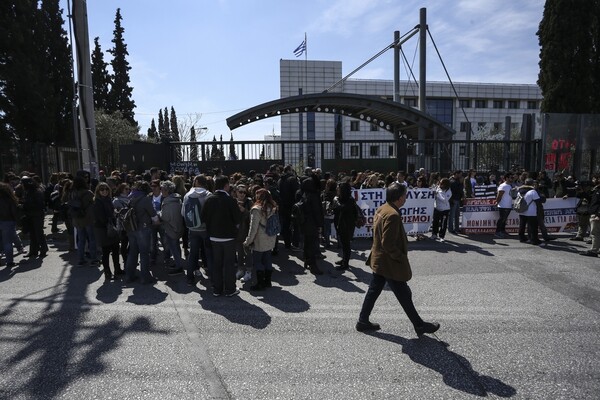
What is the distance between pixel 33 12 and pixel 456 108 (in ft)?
201

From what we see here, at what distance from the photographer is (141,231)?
6.56m

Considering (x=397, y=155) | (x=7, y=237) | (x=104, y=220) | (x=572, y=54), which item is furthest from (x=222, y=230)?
(x=572, y=54)

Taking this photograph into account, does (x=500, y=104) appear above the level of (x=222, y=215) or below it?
above

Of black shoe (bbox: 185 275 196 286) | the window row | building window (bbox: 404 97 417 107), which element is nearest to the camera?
black shoe (bbox: 185 275 196 286)

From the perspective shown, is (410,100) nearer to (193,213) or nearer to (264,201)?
(264,201)

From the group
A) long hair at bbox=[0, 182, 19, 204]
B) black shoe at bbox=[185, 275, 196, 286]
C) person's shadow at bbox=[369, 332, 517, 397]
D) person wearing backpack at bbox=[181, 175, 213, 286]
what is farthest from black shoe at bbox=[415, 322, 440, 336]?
long hair at bbox=[0, 182, 19, 204]

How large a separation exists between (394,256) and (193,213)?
3.53 metres

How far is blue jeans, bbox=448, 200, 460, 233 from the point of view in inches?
422

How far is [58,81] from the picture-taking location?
96.1 feet

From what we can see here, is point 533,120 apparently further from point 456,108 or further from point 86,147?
point 456,108

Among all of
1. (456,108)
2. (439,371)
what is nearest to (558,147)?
(439,371)

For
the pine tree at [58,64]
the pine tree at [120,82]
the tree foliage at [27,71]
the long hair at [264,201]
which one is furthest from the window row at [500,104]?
the long hair at [264,201]

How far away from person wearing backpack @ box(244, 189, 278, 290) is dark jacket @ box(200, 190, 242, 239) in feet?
1.17

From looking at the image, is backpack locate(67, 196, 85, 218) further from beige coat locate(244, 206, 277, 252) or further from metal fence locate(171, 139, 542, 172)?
metal fence locate(171, 139, 542, 172)
